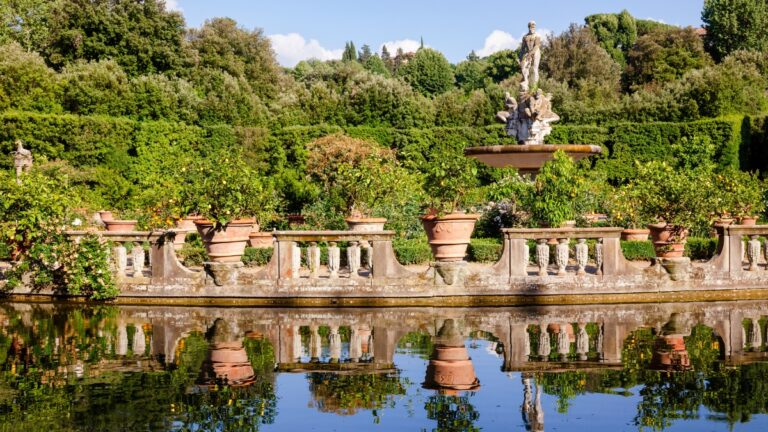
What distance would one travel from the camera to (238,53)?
143 ft

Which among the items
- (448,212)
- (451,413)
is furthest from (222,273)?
(451,413)

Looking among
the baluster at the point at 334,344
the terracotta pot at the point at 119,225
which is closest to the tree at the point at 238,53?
the terracotta pot at the point at 119,225

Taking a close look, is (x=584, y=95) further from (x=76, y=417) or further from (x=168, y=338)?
(x=76, y=417)

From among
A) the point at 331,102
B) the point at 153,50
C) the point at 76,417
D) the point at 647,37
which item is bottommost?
the point at 76,417

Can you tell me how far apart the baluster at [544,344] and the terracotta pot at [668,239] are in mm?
2982

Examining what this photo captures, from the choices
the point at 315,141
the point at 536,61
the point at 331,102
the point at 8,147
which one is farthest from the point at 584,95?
the point at 8,147

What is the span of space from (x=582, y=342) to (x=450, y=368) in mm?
1716

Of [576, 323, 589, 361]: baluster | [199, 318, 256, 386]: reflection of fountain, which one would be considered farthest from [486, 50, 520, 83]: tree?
[199, 318, 256, 386]: reflection of fountain

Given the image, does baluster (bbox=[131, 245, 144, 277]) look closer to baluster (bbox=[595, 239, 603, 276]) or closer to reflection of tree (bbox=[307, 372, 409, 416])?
reflection of tree (bbox=[307, 372, 409, 416])

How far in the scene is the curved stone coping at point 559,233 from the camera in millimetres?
11125

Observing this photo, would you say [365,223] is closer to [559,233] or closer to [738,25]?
[559,233]

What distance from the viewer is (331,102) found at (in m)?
30.7

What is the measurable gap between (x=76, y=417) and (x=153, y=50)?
29033 mm

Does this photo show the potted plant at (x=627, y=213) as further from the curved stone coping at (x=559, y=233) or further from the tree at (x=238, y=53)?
the tree at (x=238, y=53)
